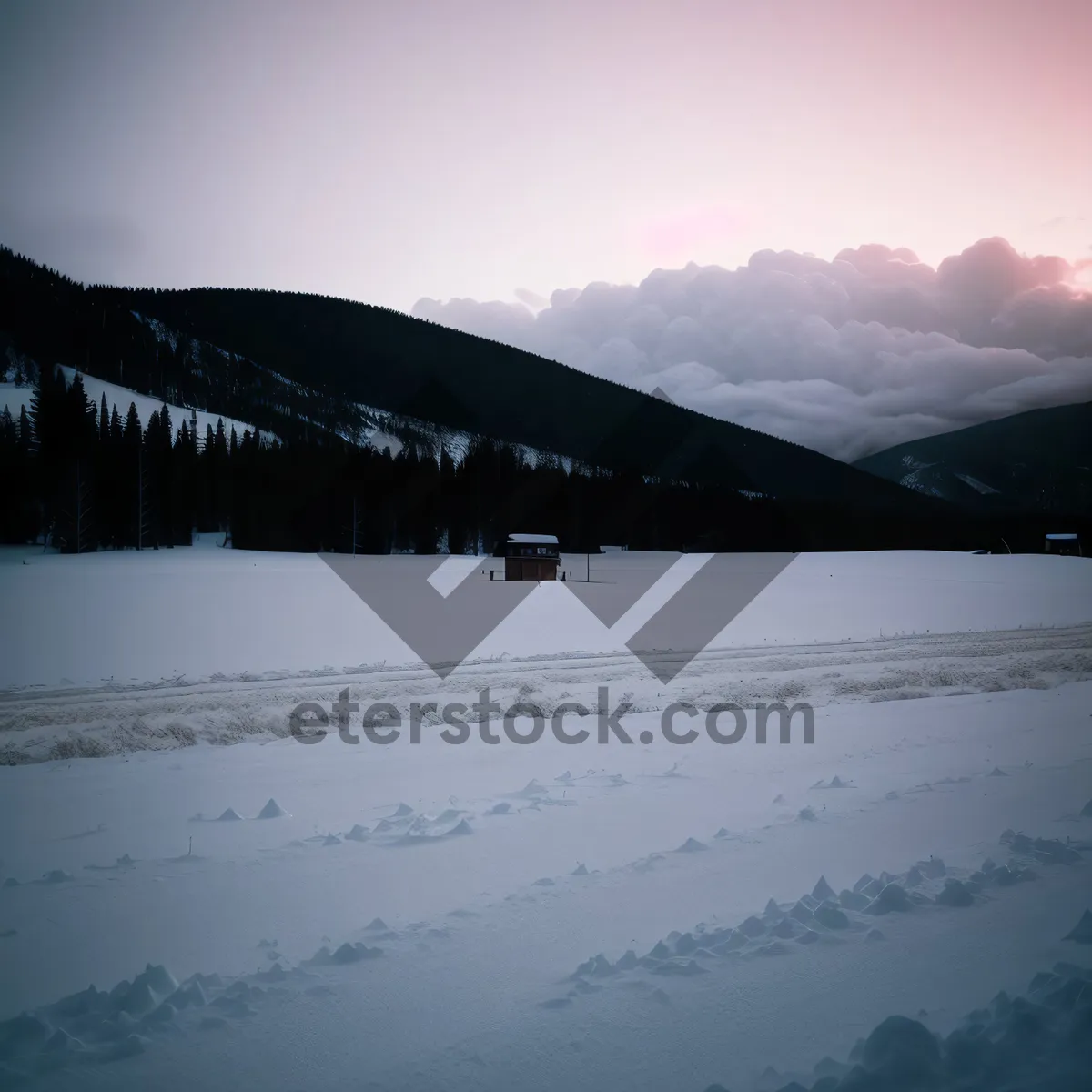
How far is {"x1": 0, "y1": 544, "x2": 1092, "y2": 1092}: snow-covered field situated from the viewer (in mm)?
4016

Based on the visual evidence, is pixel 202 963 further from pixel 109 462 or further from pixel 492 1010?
pixel 109 462

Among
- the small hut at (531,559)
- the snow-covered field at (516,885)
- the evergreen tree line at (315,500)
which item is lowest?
the snow-covered field at (516,885)

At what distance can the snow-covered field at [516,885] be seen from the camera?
402 centimetres

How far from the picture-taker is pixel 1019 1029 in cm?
388

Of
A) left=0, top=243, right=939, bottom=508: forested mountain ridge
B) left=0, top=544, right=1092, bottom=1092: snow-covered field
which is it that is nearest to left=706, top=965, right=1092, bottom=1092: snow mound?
left=0, top=544, right=1092, bottom=1092: snow-covered field

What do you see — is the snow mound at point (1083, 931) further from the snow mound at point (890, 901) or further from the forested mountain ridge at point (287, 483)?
the forested mountain ridge at point (287, 483)

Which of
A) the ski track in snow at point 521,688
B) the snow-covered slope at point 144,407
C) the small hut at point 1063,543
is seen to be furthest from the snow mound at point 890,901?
the snow-covered slope at point 144,407

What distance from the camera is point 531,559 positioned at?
151 ft

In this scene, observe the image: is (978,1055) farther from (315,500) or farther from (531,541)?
(315,500)

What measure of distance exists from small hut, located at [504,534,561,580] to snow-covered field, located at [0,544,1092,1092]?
1240 inches

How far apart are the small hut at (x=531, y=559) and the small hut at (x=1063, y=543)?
5598 centimetres

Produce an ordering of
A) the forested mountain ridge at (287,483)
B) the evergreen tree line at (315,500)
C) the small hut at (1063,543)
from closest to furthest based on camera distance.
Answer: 1. the evergreen tree line at (315,500)
2. the forested mountain ridge at (287,483)
3. the small hut at (1063,543)

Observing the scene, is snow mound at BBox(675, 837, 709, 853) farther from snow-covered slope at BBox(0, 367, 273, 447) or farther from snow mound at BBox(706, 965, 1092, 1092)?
snow-covered slope at BBox(0, 367, 273, 447)

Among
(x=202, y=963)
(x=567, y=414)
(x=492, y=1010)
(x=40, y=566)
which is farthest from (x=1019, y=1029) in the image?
(x=567, y=414)
